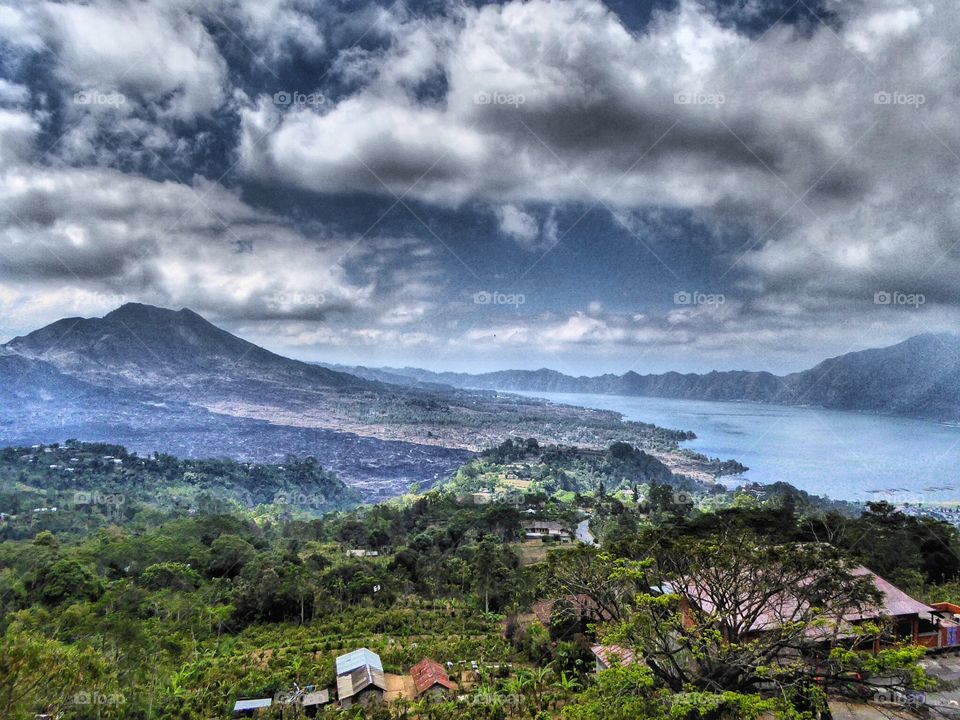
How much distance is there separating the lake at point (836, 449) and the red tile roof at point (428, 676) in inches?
1796

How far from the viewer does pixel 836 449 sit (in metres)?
63.6

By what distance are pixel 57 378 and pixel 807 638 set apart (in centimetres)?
11077

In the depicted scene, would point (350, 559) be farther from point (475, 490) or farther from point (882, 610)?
point (475, 490)

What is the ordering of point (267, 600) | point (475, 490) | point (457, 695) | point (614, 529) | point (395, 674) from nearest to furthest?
point (457, 695)
point (395, 674)
point (267, 600)
point (614, 529)
point (475, 490)

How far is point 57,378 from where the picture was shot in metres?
90.6

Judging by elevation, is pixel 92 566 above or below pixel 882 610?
below

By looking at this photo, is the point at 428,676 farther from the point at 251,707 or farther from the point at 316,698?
the point at 251,707

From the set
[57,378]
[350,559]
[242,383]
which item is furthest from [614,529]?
[57,378]

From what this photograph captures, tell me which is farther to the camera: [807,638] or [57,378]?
[57,378]

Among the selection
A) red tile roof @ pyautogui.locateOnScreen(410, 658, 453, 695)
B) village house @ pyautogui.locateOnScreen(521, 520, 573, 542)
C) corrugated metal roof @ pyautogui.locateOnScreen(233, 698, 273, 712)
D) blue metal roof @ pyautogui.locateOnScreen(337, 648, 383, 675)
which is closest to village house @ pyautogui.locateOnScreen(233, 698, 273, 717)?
corrugated metal roof @ pyautogui.locateOnScreen(233, 698, 273, 712)

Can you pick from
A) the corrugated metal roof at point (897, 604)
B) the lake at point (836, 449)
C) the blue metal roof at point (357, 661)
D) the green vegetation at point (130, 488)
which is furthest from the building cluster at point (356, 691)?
the lake at point (836, 449)

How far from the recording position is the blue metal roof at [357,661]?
1209cm

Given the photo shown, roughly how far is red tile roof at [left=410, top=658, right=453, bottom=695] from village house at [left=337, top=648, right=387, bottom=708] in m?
0.70

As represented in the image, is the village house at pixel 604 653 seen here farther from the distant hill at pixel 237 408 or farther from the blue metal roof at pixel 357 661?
the distant hill at pixel 237 408
